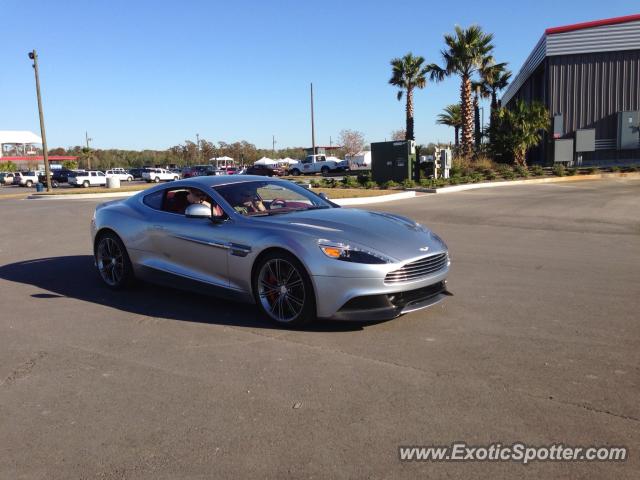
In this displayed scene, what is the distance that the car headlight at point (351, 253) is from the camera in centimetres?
489

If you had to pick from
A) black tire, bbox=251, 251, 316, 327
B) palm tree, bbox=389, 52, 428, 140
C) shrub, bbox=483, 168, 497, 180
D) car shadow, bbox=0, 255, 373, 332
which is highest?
palm tree, bbox=389, 52, 428, 140

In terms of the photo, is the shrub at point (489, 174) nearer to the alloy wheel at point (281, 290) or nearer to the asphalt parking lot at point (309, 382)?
the asphalt parking lot at point (309, 382)

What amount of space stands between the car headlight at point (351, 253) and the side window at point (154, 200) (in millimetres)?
2619

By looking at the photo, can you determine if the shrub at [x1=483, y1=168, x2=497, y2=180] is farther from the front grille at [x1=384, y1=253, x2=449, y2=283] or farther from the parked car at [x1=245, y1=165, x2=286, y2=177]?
the front grille at [x1=384, y1=253, x2=449, y2=283]

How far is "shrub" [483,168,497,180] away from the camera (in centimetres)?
3008

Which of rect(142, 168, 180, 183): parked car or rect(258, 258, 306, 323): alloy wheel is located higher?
rect(142, 168, 180, 183): parked car

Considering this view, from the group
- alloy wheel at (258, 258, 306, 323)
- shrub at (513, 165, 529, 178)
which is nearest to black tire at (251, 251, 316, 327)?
alloy wheel at (258, 258, 306, 323)

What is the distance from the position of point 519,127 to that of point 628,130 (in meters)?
7.52

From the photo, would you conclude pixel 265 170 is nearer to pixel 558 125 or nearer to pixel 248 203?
pixel 558 125

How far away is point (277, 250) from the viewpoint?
522 centimetres

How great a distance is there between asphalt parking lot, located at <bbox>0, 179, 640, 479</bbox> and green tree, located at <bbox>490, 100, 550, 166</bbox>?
27725mm

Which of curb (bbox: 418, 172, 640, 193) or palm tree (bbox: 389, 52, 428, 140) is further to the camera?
palm tree (bbox: 389, 52, 428, 140)

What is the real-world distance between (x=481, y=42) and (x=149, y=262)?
34.8 m

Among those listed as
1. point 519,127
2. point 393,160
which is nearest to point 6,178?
point 393,160
